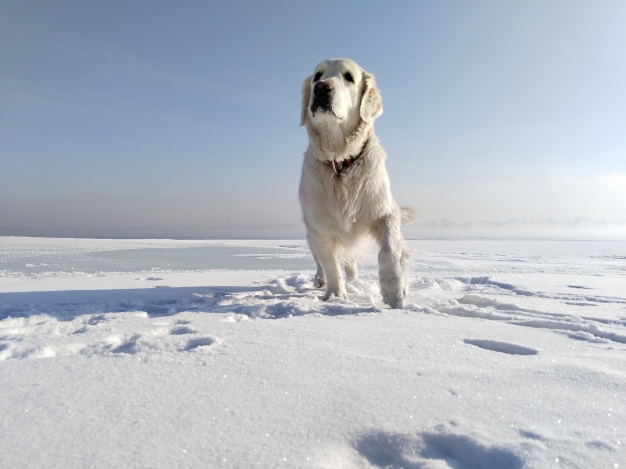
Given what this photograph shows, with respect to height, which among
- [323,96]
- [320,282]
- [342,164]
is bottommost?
[320,282]

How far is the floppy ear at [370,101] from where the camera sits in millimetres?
3205

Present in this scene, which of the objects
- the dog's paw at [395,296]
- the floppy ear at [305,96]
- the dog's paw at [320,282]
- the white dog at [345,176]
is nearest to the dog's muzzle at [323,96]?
the white dog at [345,176]

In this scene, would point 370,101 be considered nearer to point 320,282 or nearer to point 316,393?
point 320,282

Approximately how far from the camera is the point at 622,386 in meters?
1.05

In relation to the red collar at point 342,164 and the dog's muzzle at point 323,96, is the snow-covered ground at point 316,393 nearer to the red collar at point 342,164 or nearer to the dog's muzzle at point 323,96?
the red collar at point 342,164

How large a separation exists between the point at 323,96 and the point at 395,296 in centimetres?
165

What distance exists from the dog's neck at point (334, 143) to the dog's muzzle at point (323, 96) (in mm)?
163

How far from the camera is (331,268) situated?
321cm

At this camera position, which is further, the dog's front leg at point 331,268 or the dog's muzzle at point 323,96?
the dog's front leg at point 331,268

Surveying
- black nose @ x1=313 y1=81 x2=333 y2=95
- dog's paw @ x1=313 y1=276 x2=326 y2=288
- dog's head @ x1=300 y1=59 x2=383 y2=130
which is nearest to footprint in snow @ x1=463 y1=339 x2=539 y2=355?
dog's head @ x1=300 y1=59 x2=383 y2=130

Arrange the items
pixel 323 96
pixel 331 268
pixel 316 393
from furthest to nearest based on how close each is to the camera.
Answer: pixel 331 268, pixel 323 96, pixel 316 393

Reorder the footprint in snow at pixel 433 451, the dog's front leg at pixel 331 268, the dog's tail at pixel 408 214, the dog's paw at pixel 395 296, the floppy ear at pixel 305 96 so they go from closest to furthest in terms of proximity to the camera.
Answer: the footprint in snow at pixel 433 451 < the dog's paw at pixel 395 296 < the dog's front leg at pixel 331 268 < the floppy ear at pixel 305 96 < the dog's tail at pixel 408 214

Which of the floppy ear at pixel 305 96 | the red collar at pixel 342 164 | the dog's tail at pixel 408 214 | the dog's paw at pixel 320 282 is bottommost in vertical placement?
the dog's paw at pixel 320 282

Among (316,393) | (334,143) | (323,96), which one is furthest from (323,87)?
(316,393)
